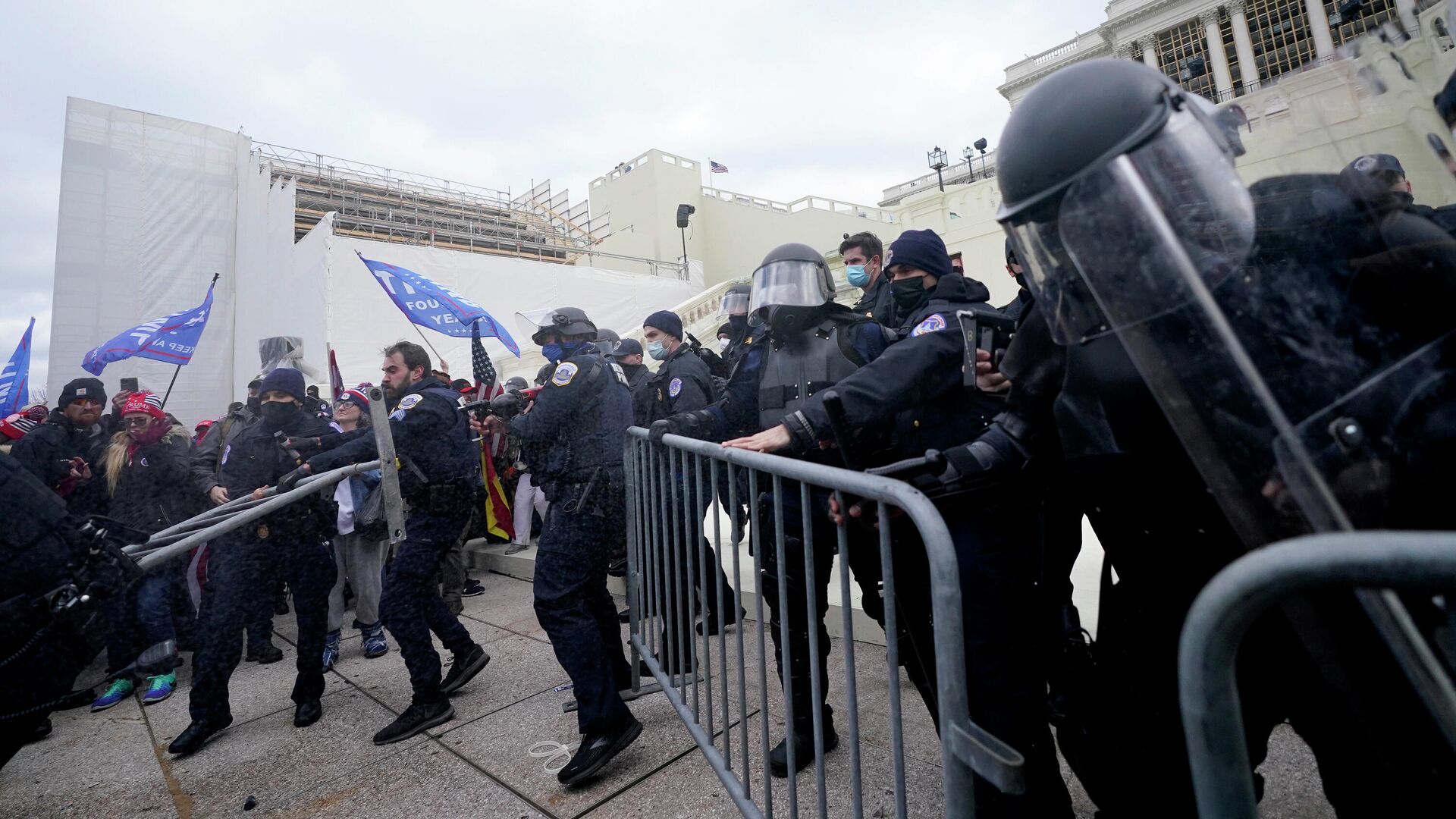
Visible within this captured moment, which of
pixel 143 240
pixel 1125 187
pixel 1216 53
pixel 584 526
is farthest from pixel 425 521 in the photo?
pixel 1216 53

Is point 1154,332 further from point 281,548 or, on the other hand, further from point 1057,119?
point 281,548

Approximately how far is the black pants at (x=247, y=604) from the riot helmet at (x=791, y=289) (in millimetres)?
2957

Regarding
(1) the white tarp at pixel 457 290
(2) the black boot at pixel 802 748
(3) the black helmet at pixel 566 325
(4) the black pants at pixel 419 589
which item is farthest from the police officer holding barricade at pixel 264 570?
(1) the white tarp at pixel 457 290

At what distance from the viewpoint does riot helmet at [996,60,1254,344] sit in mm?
896

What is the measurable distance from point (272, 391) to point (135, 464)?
1621 millimetres

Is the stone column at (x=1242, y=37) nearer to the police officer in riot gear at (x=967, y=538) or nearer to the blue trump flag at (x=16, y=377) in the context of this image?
the police officer in riot gear at (x=967, y=538)

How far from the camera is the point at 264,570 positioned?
12.2 ft

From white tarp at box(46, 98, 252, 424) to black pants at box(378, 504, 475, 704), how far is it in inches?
709

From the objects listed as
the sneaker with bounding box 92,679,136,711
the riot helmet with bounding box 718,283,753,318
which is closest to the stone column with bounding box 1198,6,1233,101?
the riot helmet with bounding box 718,283,753,318

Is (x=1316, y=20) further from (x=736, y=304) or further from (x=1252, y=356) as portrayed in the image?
(x=1252, y=356)

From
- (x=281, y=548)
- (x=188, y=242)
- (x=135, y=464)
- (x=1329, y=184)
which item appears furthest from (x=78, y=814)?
(x=188, y=242)

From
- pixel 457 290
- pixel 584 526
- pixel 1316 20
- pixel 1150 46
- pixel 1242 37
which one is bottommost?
pixel 584 526

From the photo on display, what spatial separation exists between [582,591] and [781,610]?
1325mm

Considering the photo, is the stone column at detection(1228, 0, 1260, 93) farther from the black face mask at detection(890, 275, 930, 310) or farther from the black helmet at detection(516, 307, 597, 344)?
the black helmet at detection(516, 307, 597, 344)
